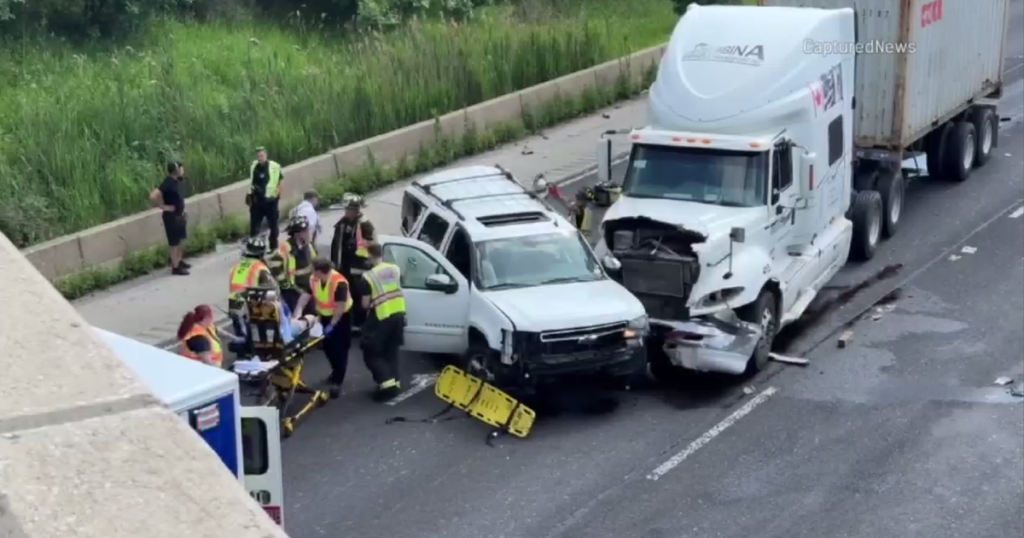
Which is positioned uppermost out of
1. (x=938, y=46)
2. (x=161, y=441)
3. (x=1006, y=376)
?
(x=161, y=441)

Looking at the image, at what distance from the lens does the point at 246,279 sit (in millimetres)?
12312

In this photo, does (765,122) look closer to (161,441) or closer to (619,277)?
(619,277)

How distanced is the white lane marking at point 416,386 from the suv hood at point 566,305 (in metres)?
1.26

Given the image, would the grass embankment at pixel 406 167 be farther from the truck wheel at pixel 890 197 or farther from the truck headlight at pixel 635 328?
the truck wheel at pixel 890 197

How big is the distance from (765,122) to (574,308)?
334 cm

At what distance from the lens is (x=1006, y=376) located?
13828 millimetres

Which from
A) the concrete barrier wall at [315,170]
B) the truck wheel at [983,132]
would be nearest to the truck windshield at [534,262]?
the concrete barrier wall at [315,170]

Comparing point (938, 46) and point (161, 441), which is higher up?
point (161, 441)

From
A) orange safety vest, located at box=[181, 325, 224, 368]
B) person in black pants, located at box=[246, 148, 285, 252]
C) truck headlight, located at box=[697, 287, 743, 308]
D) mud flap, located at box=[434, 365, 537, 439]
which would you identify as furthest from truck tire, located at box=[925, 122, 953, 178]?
orange safety vest, located at box=[181, 325, 224, 368]

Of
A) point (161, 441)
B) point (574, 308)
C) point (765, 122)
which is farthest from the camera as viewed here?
point (765, 122)

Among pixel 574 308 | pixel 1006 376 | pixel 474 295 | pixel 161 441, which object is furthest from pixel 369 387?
pixel 161 441

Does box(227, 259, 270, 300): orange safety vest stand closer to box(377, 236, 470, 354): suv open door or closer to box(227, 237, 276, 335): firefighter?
box(227, 237, 276, 335): firefighter

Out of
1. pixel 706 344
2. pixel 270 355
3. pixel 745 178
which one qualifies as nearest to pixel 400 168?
pixel 745 178

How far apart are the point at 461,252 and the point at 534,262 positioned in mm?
741
